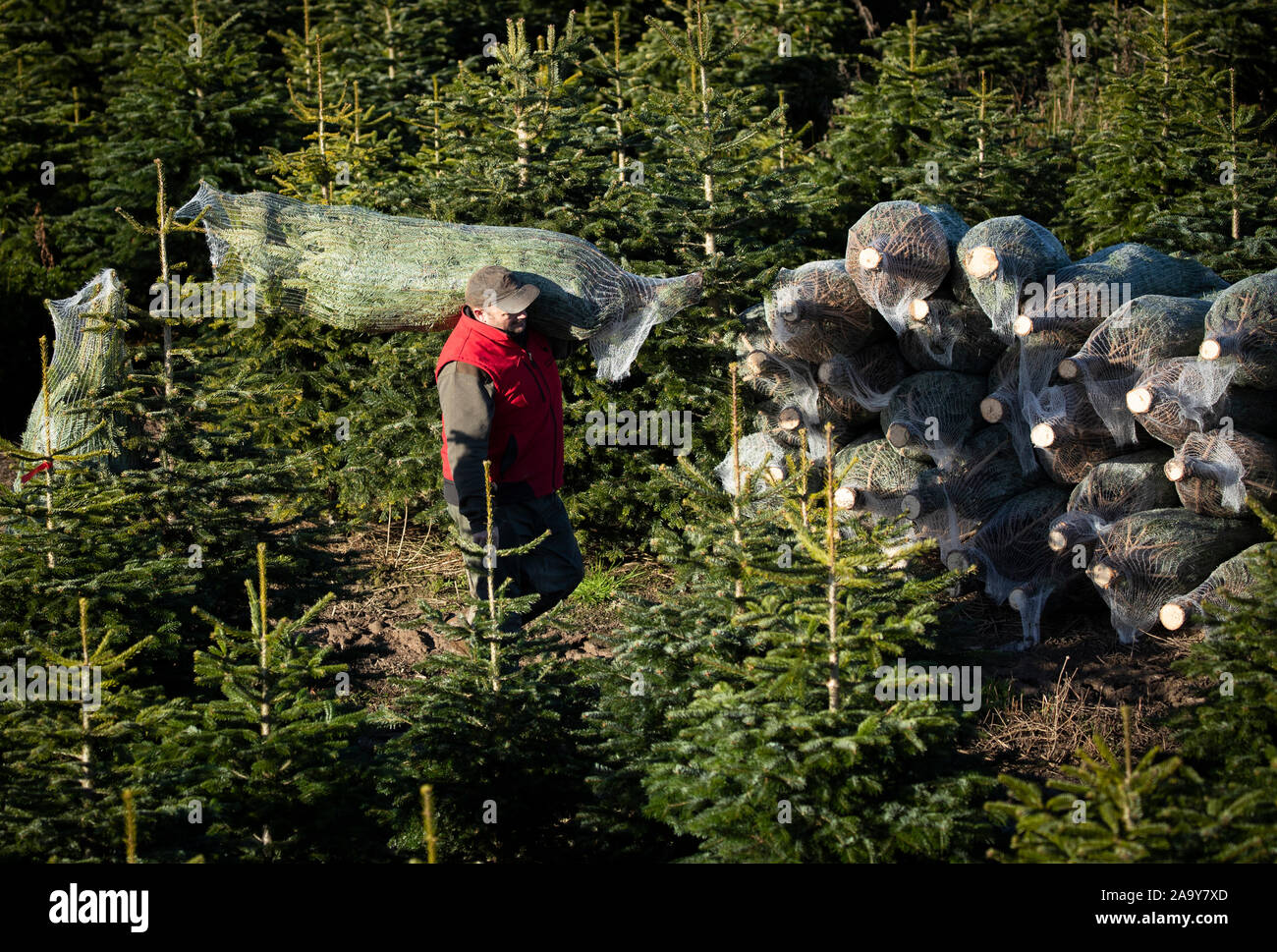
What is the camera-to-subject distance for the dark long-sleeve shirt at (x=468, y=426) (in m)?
5.79

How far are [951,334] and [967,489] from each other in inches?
33.9

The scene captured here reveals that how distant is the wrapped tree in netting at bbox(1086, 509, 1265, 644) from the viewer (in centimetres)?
629

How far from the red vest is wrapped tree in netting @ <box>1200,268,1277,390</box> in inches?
124

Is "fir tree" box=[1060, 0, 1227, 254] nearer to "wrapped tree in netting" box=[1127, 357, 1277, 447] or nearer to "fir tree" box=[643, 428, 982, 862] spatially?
"wrapped tree in netting" box=[1127, 357, 1277, 447]

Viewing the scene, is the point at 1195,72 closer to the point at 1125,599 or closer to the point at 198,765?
the point at 1125,599

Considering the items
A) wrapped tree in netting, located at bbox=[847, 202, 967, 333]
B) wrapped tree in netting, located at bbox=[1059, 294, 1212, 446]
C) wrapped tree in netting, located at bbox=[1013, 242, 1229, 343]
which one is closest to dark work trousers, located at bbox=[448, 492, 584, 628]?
wrapped tree in netting, located at bbox=[847, 202, 967, 333]

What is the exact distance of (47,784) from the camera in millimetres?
4219

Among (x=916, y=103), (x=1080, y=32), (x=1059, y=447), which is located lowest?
(x=1059, y=447)

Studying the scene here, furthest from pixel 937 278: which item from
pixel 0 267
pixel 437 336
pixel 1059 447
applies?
pixel 0 267

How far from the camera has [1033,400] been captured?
6879 mm

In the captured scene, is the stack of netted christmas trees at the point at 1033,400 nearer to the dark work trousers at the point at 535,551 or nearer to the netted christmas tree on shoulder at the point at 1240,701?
the dark work trousers at the point at 535,551

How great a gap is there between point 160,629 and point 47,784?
1.01 metres

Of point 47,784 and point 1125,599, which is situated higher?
point 1125,599

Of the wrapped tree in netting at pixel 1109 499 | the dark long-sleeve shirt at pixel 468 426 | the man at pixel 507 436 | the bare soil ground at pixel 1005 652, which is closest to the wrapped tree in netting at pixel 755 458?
the bare soil ground at pixel 1005 652
